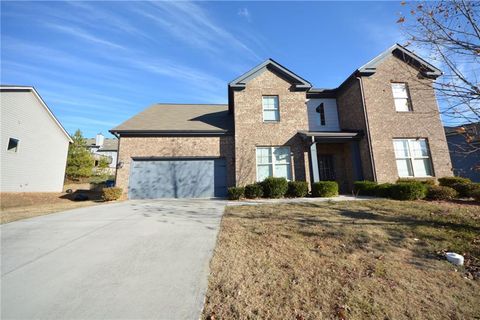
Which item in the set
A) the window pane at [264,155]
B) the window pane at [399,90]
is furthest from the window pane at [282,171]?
the window pane at [399,90]

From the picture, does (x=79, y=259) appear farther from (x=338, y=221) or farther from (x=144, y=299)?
(x=338, y=221)

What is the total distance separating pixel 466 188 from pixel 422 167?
3.04 m

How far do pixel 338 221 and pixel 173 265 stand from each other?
197 inches

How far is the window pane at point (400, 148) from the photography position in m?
13.3

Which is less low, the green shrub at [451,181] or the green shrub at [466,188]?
the green shrub at [451,181]

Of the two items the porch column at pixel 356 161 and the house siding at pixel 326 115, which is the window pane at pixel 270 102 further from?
the porch column at pixel 356 161

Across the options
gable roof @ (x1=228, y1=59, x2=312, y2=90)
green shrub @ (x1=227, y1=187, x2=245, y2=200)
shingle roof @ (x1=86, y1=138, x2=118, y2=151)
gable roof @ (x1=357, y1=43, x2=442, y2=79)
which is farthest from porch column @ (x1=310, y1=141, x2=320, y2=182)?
shingle roof @ (x1=86, y1=138, x2=118, y2=151)

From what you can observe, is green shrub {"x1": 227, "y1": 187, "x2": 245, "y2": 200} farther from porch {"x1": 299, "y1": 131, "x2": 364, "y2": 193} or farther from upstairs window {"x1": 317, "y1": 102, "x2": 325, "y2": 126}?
upstairs window {"x1": 317, "y1": 102, "x2": 325, "y2": 126}

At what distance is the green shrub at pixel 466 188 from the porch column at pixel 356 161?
4321 millimetres

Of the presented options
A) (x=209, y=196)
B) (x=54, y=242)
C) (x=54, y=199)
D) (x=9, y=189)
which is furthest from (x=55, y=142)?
(x=54, y=242)

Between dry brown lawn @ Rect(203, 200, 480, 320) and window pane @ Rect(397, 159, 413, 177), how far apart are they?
6629mm

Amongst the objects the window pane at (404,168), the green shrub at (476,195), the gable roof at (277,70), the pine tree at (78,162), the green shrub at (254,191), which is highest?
the gable roof at (277,70)

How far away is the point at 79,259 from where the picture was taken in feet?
15.0

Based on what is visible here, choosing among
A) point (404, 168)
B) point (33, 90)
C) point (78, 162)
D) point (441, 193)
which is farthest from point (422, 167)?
point (78, 162)
